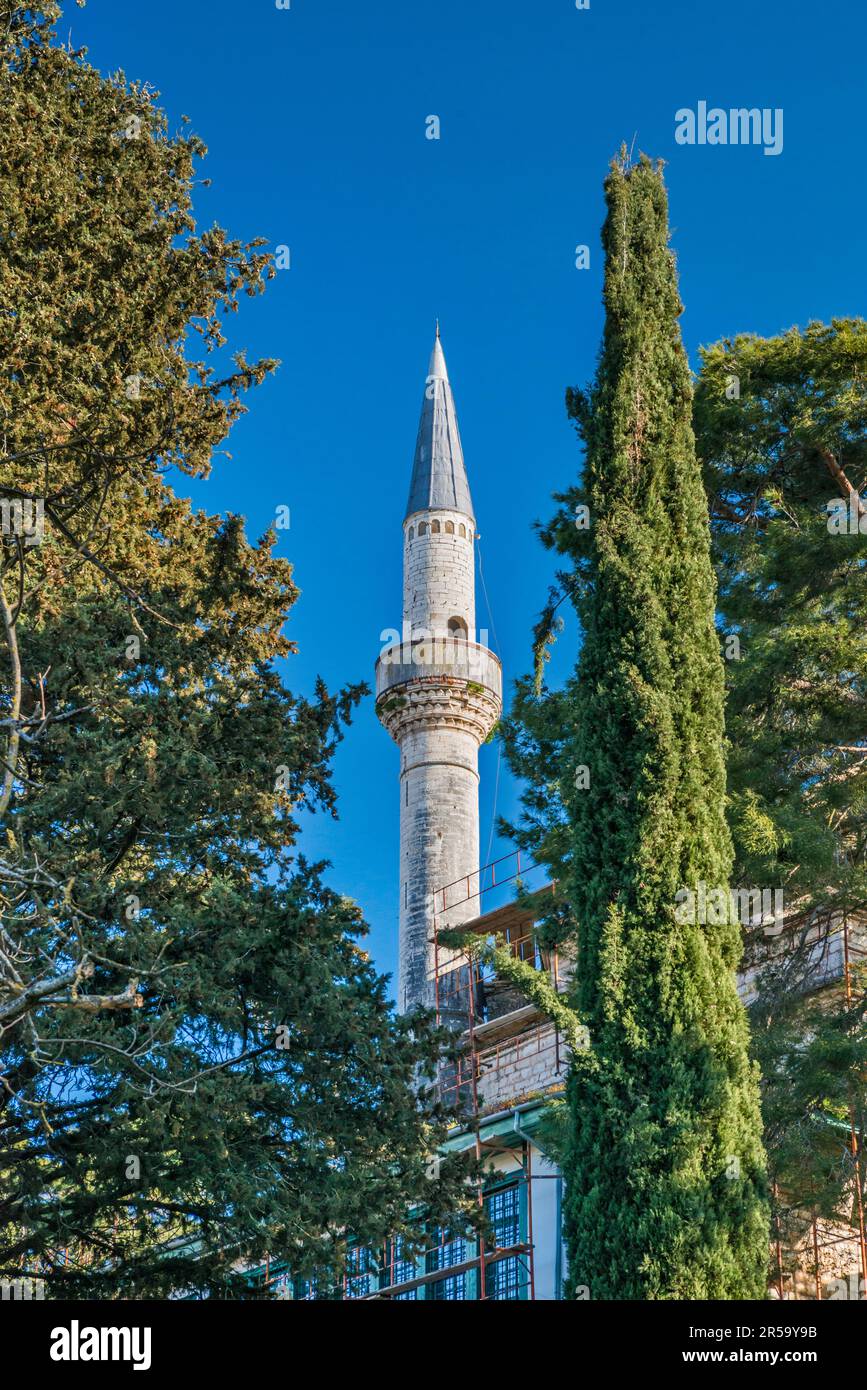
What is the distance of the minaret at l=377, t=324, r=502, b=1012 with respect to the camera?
31.3 meters

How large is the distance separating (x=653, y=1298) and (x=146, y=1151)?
4.23m

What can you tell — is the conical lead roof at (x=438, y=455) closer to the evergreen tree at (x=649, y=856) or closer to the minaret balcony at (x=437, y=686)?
the minaret balcony at (x=437, y=686)

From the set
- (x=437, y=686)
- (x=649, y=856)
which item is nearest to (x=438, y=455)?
(x=437, y=686)

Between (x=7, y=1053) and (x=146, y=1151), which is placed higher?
(x=7, y=1053)

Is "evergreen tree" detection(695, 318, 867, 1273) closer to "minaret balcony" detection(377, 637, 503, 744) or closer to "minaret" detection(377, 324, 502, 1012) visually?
"minaret" detection(377, 324, 502, 1012)

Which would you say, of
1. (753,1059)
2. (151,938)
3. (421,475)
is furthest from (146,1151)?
(421,475)

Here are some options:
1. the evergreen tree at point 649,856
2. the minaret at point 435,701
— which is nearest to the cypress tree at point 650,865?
the evergreen tree at point 649,856

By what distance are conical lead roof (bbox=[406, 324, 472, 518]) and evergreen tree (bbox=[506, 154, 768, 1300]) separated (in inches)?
794

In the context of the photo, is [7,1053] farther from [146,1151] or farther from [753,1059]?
[753,1059]

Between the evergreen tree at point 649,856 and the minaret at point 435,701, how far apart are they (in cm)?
1648

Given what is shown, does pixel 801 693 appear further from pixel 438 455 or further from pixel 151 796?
pixel 438 455

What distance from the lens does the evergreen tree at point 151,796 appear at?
12.6m

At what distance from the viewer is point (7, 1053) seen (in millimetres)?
13086

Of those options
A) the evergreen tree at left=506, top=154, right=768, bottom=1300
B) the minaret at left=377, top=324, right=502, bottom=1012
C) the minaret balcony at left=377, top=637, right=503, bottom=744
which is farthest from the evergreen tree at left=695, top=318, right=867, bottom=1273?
the minaret balcony at left=377, top=637, right=503, bottom=744
